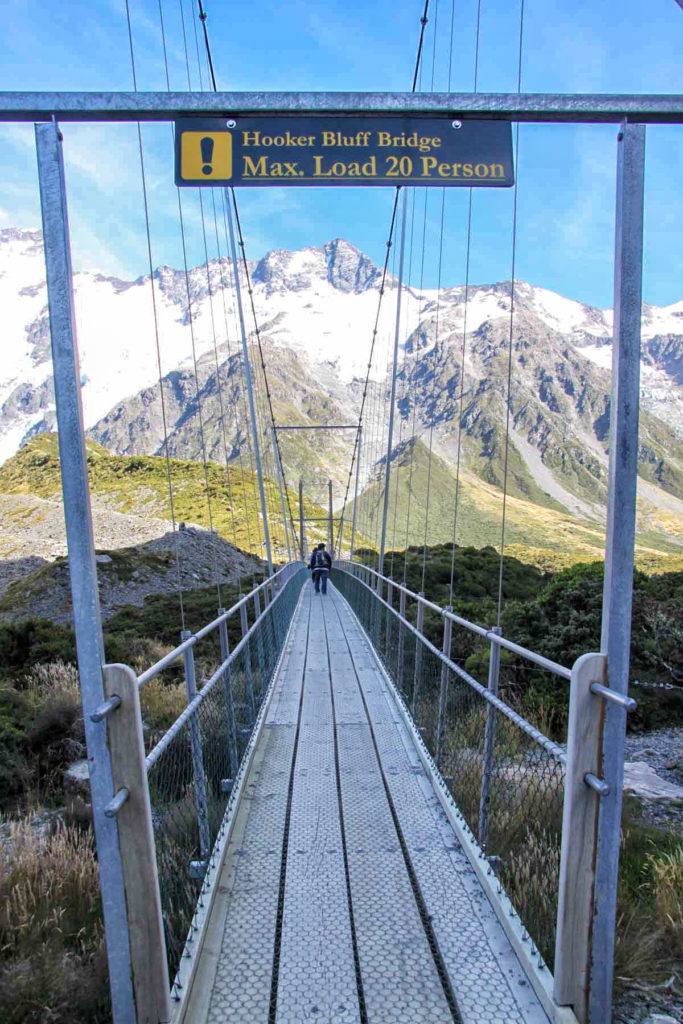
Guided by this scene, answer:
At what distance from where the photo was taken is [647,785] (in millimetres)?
5340

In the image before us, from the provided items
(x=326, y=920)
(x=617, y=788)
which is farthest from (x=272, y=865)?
(x=617, y=788)

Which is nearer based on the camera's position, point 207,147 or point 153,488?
point 207,147

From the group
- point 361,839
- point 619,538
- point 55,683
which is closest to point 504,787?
point 361,839

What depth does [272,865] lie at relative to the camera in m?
3.19

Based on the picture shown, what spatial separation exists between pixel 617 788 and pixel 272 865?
1732mm

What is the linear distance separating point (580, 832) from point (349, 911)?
1.14m

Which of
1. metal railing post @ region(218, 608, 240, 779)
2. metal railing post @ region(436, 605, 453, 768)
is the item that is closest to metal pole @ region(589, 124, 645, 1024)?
metal railing post @ region(436, 605, 453, 768)

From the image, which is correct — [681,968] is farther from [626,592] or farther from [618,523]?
[618,523]

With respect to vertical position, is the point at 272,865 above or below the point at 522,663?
above

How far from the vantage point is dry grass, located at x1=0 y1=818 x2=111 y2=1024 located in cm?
236

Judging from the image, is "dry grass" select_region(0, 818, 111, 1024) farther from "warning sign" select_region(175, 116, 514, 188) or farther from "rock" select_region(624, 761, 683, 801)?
"rock" select_region(624, 761, 683, 801)

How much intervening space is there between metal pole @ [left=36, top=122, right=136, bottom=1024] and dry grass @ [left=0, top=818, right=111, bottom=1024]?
48cm

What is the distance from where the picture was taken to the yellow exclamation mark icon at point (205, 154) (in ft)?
7.66

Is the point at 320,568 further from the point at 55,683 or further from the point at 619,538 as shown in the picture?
the point at 619,538
